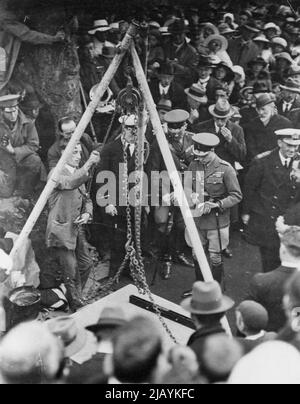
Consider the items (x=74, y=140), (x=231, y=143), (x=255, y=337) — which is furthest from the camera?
(x=231, y=143)

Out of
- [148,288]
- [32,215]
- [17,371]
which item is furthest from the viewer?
[148,288]

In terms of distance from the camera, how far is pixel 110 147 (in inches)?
211

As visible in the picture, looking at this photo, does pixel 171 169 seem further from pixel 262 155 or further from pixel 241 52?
pixel 241 52

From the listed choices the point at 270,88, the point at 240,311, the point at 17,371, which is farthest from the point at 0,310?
the point at 270,88

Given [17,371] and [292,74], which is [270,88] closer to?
[292,74]

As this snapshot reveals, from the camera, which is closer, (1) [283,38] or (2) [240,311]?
(2) [240,311]

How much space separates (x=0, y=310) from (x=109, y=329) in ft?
3.62

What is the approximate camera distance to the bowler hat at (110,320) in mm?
4633

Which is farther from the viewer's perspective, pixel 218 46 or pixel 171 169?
pixel 218 46

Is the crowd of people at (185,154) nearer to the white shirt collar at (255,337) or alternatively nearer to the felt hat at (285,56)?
the felt hat at (285,56)

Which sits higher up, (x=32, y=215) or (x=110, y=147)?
(x=110, y=147)

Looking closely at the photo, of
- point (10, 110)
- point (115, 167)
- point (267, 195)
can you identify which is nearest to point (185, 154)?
point (115, 167)

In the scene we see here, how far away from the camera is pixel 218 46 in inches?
207

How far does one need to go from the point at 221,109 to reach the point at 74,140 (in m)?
1.40
